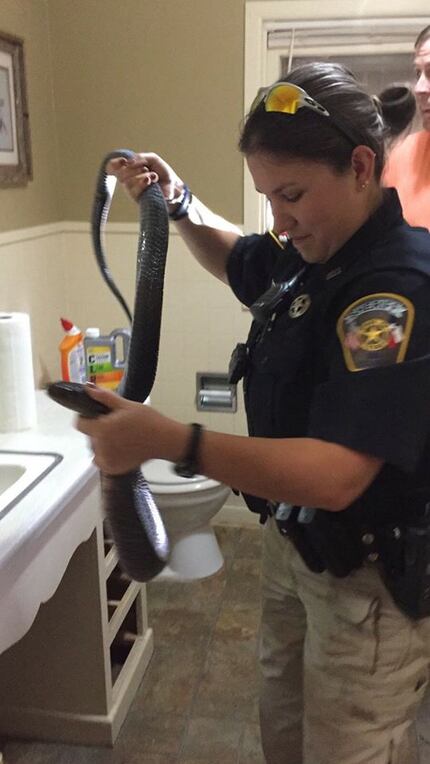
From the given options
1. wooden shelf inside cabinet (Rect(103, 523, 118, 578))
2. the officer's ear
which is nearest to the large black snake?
the officer's ear

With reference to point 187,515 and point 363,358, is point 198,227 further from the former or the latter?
point 187,515

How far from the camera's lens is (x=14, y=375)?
1705 mm

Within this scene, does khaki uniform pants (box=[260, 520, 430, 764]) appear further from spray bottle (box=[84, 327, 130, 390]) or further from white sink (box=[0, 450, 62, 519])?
spray bottle (box=[84, 327, 130, 390])

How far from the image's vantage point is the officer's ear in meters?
0.92

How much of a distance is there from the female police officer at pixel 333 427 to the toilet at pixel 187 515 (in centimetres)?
104

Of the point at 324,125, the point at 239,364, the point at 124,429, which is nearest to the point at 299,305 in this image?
the point at 239,364

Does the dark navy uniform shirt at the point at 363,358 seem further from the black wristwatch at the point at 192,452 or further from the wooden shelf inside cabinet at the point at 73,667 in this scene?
the wooden shelf inside cabinet at the point at 73,667

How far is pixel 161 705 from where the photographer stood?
191 cm

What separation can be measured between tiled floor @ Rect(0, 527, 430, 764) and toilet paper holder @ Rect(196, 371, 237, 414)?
607 millimetres

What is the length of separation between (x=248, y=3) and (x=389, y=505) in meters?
1.99

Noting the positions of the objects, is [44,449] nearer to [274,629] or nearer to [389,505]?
[274,629]

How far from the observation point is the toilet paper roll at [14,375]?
168 centimetres

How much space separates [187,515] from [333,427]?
1602 mm

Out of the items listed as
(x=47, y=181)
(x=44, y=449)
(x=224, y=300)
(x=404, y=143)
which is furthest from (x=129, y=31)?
(x=44, y=449)
